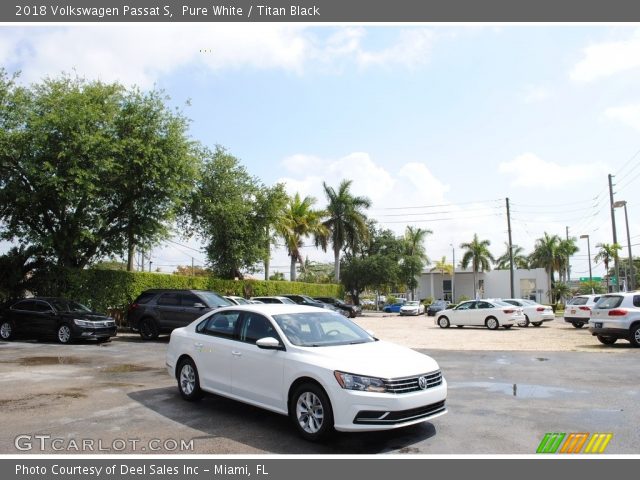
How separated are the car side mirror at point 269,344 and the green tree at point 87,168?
1590 cm

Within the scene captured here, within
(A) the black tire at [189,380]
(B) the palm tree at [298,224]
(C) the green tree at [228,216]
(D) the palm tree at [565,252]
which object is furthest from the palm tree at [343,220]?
(A) the black tire at [189,380]

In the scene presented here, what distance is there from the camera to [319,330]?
24.1ft

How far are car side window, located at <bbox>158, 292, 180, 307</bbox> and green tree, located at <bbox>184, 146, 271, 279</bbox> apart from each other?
10.1 metres

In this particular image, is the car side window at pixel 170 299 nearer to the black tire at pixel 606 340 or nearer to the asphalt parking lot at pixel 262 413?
the asphalt parking lot at pixel 262 413

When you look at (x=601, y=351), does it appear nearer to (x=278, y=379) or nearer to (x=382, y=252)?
(x=278, y=379)

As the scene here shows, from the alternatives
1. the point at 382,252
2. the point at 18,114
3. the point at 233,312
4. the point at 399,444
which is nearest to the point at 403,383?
the point at 399,444

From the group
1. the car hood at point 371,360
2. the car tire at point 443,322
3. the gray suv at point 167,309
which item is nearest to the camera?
the car hood at point 371,360

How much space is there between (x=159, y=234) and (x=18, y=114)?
741cm

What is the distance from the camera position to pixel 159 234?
24.4 m

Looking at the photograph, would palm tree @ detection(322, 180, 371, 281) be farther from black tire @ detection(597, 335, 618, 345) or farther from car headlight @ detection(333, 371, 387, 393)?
car headlight @ detection(333, 371, 387, 393)

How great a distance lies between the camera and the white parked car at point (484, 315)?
26.2 m

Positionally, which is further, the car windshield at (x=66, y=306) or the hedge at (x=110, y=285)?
the hedge at (x=110, y=285)

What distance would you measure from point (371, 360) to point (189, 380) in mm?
3387

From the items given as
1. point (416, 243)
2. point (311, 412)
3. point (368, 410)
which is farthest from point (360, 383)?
point (416, 243)
